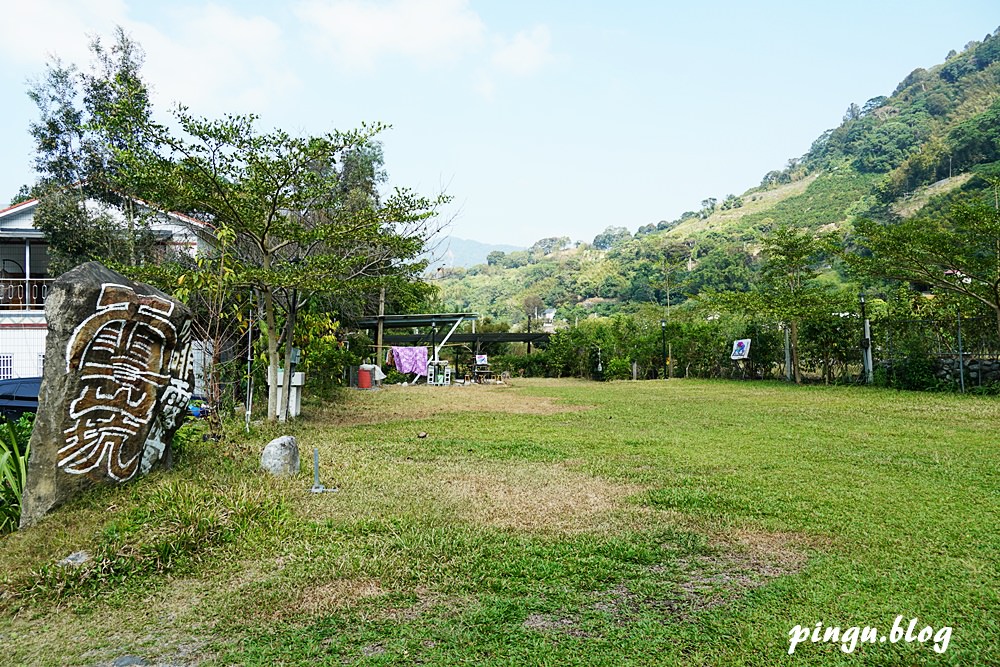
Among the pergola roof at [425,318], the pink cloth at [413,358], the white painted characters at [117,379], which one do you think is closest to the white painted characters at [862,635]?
the white painted characters at [117,379]

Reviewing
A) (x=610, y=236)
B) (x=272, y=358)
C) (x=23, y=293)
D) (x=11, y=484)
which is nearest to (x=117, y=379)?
(x=11, y=484)

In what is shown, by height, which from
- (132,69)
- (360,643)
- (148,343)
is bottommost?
(360,643)

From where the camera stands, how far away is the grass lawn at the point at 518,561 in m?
2.51

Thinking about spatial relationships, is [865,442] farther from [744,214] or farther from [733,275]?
[744,214]

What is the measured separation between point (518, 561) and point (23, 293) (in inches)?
684

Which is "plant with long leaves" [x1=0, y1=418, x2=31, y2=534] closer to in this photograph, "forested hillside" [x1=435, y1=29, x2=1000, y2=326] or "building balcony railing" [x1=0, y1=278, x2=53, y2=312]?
"building balcony railing" [x1=0, y1=278, x2=53, y2=312]

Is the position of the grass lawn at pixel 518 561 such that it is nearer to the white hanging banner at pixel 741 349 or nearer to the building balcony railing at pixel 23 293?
the white hanging banner at pixel 741 349

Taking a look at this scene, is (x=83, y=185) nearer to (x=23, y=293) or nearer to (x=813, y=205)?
(x=23, y=293)

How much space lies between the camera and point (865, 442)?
6.80 meters

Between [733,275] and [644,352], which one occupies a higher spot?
[733,275]

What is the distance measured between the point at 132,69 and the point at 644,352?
16076 mm

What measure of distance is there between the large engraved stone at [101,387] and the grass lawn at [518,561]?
19cm

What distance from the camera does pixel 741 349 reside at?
59.5 feet

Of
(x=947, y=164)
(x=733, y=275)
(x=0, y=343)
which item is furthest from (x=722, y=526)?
(x=947, y=164)
